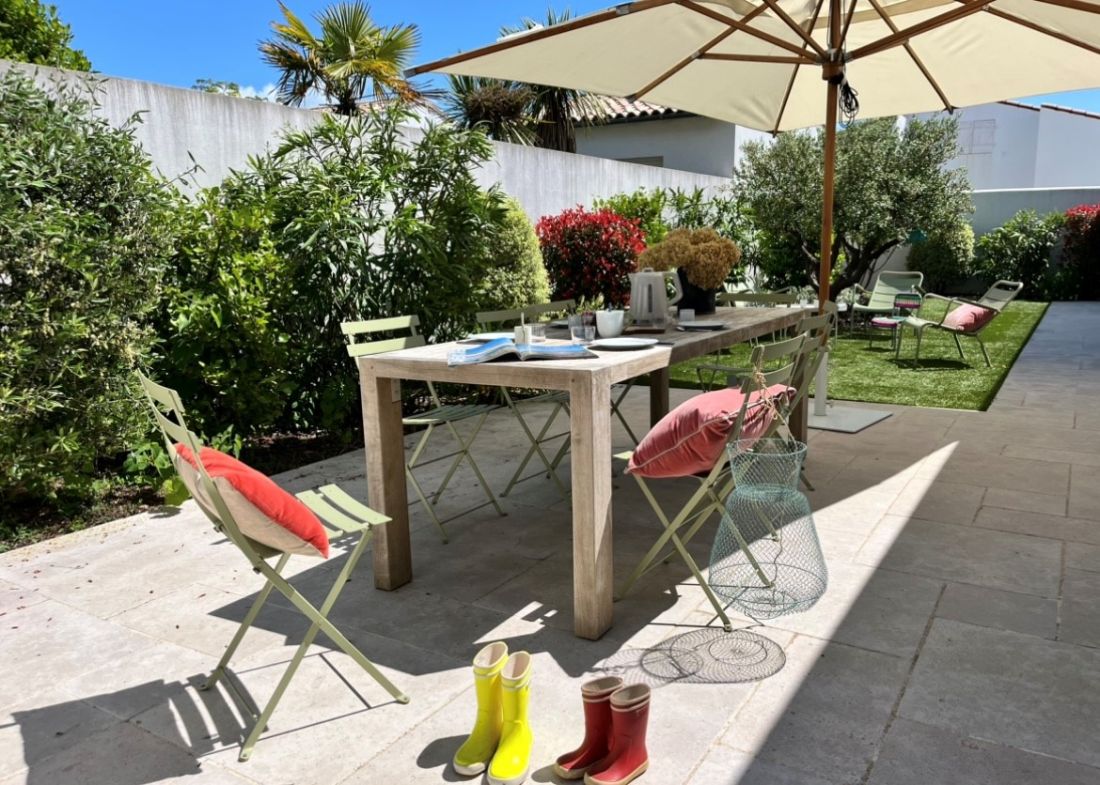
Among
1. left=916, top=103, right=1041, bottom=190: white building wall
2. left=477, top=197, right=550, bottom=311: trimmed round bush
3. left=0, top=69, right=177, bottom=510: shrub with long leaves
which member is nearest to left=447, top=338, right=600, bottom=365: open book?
left=0, top=69, right=177, bottom=510: shrub with long leaves

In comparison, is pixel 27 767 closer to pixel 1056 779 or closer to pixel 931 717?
pixel 931 717

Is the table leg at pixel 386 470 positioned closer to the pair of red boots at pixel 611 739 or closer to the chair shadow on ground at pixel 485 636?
the chair shadow on ground at pixel 485 636

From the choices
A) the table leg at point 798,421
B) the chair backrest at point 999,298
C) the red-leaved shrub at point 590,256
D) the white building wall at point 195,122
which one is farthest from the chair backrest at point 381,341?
the chair backrest at point 999,298

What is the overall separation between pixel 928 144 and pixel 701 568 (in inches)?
356

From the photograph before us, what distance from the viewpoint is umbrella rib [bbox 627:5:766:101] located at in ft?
13.4

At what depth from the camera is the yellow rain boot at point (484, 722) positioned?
1.93 metres

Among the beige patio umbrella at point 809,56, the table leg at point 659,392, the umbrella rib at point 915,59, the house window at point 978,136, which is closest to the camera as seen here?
the beige patio umbrella at point 809,56

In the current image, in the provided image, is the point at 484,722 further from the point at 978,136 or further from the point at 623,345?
the point at 978,136

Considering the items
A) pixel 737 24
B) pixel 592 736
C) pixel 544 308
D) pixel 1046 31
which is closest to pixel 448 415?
pixel 544 308

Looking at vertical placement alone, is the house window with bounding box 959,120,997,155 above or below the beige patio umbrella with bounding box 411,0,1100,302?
above

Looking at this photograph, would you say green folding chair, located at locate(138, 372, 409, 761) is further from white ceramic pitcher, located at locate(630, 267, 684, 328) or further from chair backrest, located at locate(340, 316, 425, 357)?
white ceramic pitcher, located at locate(630, 267, 684, 328)

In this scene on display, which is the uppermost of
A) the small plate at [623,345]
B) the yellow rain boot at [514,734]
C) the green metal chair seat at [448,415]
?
the small plate at [623,345]

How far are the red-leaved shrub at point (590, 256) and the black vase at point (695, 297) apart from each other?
2.99 metres

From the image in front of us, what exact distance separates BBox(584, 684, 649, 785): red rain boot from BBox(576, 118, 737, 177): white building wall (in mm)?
11671
